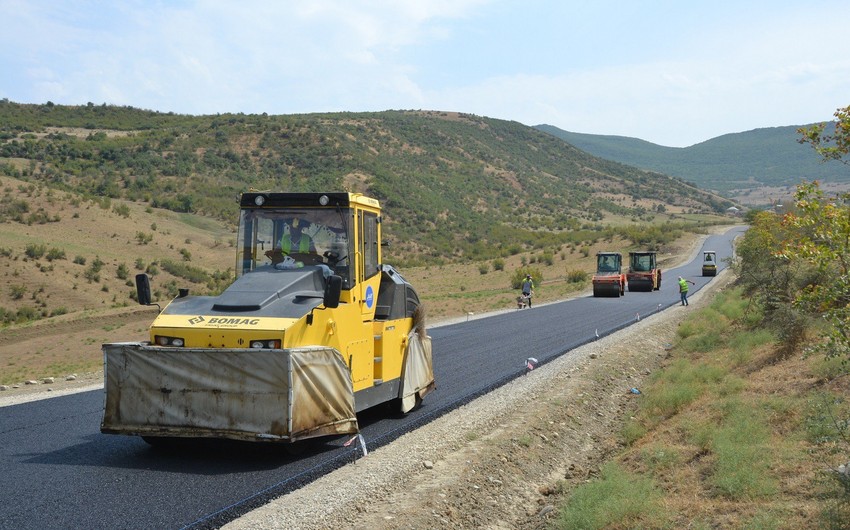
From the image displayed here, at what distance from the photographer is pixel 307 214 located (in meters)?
10.3

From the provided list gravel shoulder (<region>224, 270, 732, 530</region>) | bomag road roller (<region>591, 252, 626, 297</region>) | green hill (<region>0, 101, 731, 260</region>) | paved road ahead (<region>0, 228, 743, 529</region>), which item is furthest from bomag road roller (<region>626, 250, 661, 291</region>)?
paved road ahead (<region>0, 228, 743, 529</region>)

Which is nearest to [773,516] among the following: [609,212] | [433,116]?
[609,212]

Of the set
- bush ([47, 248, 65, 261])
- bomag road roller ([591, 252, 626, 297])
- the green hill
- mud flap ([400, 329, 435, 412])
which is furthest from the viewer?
the green hill

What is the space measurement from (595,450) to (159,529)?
22.9ft

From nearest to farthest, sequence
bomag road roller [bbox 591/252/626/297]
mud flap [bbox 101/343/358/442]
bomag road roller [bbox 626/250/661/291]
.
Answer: mud flap [bbox 101/343/358/442], bomag road roller [bbox 591/252/626/297], bomag road roller [bbox 626/250/661/291]

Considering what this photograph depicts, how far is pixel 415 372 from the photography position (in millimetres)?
12078

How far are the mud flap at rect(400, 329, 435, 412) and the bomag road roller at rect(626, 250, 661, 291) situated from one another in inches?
1456

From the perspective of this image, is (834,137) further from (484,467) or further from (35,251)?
(35,251)

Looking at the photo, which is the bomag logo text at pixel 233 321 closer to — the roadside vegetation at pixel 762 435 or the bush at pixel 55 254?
the roadside vegetation at pixel 762 435

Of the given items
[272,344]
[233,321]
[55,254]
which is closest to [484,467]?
[272,344]

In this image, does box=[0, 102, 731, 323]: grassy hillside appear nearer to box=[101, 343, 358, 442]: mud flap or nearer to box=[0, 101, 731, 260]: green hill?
box=[0, 101, 731, 260]: green hill

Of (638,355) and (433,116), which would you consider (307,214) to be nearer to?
(638,355)

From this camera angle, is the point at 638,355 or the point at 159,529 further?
the point at 638,355

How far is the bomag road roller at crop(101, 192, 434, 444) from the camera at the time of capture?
8406mm
